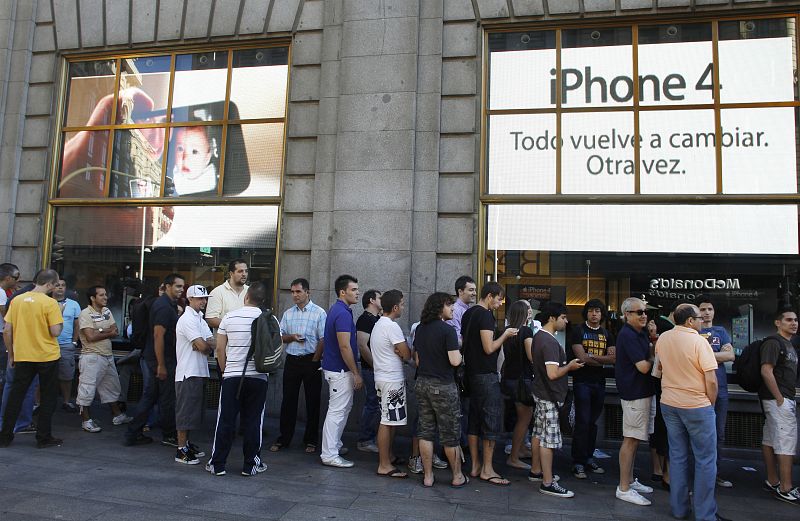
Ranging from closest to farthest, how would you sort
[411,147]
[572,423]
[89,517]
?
[89,517]
[572,423]
[411,147]

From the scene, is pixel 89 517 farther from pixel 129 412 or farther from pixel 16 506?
pixel 129 412

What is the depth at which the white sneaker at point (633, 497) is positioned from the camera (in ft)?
18.6

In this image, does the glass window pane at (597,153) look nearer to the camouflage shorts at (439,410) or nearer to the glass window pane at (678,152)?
the glass window pane at (678,152)

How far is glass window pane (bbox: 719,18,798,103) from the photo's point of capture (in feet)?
27.2

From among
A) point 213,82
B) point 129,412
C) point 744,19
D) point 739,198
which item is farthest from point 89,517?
point 744,19

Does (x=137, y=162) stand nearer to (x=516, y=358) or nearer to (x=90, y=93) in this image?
(x=90, y=93)

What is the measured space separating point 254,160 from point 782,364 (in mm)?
7640

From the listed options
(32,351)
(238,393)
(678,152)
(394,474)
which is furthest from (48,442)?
(678,152)

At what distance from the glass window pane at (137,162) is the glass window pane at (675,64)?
303 inches

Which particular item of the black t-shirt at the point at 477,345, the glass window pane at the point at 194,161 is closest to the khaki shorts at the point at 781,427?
the black t-shirt at the point at 477,345

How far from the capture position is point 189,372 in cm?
652

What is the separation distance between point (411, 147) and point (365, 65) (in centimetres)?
150

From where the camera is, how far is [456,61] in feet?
29.3

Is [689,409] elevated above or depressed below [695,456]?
above
